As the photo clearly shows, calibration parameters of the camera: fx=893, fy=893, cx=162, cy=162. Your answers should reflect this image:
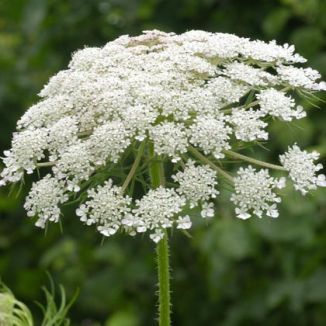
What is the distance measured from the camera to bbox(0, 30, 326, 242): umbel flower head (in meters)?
2.97

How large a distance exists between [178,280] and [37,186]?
3.17m

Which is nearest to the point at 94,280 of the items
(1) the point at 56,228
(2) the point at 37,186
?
(1) the point at 56,228

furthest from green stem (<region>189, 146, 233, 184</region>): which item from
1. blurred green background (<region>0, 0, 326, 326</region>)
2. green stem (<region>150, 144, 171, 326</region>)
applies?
blurred green background (<region>0, 0, 326, 326</region>)

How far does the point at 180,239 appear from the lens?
6.15 meters

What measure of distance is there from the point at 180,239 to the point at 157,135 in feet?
10.7

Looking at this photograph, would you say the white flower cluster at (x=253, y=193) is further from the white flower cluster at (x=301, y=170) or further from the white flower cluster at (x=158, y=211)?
the white flower cluster at (x=158, y=211)

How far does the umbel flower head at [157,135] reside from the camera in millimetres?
2971

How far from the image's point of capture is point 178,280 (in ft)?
20.0

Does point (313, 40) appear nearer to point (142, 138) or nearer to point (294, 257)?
point (294, 257)

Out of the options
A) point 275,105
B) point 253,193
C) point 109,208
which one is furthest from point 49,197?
point 275,105

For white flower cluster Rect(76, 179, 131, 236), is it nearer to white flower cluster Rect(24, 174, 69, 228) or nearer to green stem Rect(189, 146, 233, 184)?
white flower cluster Rect(24, 174, 69, 228)

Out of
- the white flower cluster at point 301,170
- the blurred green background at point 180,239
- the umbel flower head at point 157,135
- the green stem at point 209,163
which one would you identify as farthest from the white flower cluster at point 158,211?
the blurred green background at point 180,239

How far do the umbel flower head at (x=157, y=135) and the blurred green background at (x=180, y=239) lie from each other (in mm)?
1799

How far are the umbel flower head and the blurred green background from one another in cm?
180
